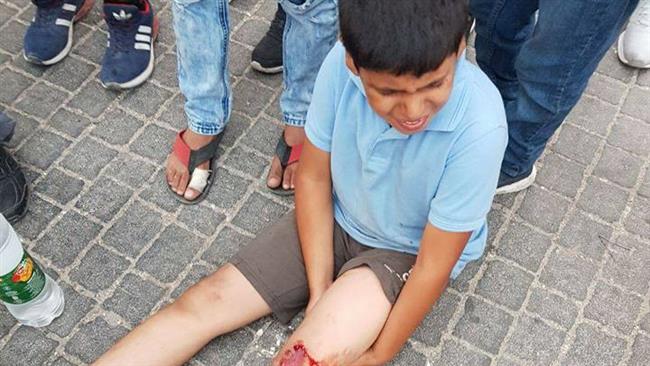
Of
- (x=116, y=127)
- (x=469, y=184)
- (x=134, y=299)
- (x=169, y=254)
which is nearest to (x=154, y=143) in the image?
(x=116, y=127)

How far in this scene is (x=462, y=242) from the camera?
1.82 metres

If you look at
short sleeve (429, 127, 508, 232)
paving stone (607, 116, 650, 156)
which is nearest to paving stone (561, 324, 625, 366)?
short sleeve (429, 127, 508, 232)

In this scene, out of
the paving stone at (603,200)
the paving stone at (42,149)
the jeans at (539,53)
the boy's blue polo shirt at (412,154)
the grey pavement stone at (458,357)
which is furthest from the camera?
the paving stone at (42,149)

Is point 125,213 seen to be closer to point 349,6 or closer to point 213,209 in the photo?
point 213,209

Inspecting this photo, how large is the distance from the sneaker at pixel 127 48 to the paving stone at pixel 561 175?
1635 millimetres

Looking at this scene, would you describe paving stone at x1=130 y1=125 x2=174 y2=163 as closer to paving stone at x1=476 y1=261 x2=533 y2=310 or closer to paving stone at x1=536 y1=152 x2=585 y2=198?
paving stone at x1=476 y1=261 x2=533 y2=310

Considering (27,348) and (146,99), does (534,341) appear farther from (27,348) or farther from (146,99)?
(146,99)

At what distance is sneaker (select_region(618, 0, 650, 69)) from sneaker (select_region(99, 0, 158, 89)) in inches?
79.1

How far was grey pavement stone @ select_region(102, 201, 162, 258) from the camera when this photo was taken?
243cm

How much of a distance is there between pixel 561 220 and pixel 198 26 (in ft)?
4.64

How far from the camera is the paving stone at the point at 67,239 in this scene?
2.40 meters

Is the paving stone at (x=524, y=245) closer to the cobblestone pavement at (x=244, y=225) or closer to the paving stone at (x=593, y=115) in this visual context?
the cobblestone pavement at (x=244, y=225)

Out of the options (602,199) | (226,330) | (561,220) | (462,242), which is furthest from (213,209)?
(602,199)

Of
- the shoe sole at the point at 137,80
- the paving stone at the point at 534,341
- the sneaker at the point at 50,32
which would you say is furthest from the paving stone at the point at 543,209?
the sneaker at the point at 50,32
